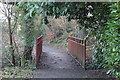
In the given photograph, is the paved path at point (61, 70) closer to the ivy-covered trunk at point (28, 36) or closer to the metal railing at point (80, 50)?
the metal railing at point (80, 50)

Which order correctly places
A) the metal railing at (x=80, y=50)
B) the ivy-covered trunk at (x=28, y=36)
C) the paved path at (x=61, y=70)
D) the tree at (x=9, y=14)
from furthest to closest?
the ivy-covered trunk at (x=28, y=36)
the tree at (x=9, y=14)
the metal railing at (x=80, y=50)
the paved path at (x=61, y=70)

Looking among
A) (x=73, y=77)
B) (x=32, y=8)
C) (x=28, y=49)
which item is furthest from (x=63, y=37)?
(x=32, y=8)

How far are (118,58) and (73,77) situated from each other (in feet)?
7.99

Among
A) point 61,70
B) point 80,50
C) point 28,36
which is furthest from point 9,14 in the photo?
point 80,50

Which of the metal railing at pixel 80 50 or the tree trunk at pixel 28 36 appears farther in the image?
the tree trunk at pixel 28 36

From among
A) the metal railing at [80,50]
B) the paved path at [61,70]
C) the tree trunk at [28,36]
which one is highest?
the tree trunk at [28,36]

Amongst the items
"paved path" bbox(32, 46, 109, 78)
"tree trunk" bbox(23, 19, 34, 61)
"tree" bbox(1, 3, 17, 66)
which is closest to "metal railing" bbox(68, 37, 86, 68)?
"paved path" bbox(32, 46, 109, 78)

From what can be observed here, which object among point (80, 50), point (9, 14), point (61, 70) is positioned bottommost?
point (61, 70)

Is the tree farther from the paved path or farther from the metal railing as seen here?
the metal railing

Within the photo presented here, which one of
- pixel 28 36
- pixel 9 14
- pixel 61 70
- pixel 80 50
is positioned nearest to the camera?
pixel 61 70

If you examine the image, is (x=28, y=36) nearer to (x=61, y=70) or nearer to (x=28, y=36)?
(x=28, y=36)

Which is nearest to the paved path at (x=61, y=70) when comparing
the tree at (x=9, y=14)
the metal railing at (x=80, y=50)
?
the metal railing at (x=80, y=50)

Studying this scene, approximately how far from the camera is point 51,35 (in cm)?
1733

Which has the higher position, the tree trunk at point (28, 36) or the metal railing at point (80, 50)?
the tree trunk at point (28, 36)
